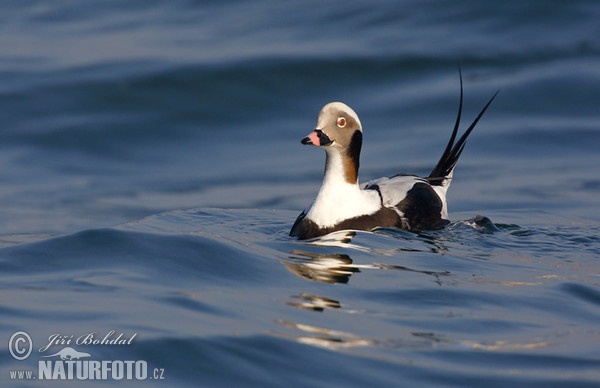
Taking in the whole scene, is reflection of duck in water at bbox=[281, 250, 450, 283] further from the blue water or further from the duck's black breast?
the duck's black breast

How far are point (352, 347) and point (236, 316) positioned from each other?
0.71 metres

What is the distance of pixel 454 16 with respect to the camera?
15.0m

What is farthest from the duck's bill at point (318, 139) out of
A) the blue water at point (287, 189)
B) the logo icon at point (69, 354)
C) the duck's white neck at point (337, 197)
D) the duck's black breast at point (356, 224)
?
the logo icon at point (69, 354)

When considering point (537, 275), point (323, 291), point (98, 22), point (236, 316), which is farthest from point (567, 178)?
point (98, 22)

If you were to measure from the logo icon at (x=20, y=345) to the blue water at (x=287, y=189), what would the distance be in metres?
0.04

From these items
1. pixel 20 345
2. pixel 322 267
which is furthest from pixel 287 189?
pixel 20 345

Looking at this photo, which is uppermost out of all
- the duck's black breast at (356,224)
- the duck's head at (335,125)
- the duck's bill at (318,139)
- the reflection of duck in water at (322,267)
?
the duck's head at (335,125)

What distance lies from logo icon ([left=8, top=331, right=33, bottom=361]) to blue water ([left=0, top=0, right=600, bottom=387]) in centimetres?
4

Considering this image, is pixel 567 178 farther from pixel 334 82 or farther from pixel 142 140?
pixel 142 140

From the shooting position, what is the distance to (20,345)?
5.04 m

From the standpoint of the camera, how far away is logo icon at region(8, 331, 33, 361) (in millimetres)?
4910

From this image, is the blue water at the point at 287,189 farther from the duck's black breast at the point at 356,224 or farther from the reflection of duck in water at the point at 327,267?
the duck's black breast at the point at 356,224

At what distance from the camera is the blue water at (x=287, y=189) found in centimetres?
517

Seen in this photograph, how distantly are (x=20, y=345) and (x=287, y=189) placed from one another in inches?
232
